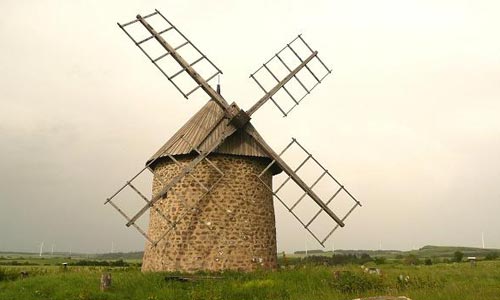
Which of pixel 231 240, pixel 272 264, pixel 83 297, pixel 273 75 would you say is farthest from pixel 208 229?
pixel 273 75

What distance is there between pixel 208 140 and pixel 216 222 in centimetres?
287

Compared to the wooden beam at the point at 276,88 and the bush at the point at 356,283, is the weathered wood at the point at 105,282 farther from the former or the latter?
the wooden beam at the point at 276,88

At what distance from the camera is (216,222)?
14.5 m

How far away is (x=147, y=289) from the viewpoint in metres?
11.6

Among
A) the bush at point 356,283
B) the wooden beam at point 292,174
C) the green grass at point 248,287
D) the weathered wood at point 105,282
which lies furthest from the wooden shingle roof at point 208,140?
the bush at point 356,283

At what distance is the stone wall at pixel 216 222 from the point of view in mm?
14281

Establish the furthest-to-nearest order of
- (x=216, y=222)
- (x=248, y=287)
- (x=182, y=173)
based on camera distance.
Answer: (x=182, y=173), (x=216, y=222), (x=248, y=287)

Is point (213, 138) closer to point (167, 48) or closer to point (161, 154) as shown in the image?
point (161, 154)

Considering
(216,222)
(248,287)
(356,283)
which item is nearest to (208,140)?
(216,222)

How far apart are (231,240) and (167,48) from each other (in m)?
7.20

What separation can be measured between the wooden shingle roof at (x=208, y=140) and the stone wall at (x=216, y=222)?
0.30 m

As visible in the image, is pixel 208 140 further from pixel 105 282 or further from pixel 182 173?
pixel 105 282

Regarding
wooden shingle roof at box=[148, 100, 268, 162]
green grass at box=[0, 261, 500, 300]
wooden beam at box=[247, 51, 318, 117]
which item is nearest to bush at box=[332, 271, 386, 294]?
green grass at box=[0, 261, 500, 300]

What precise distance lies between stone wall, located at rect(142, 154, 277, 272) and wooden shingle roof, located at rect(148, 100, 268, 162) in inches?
11.8
